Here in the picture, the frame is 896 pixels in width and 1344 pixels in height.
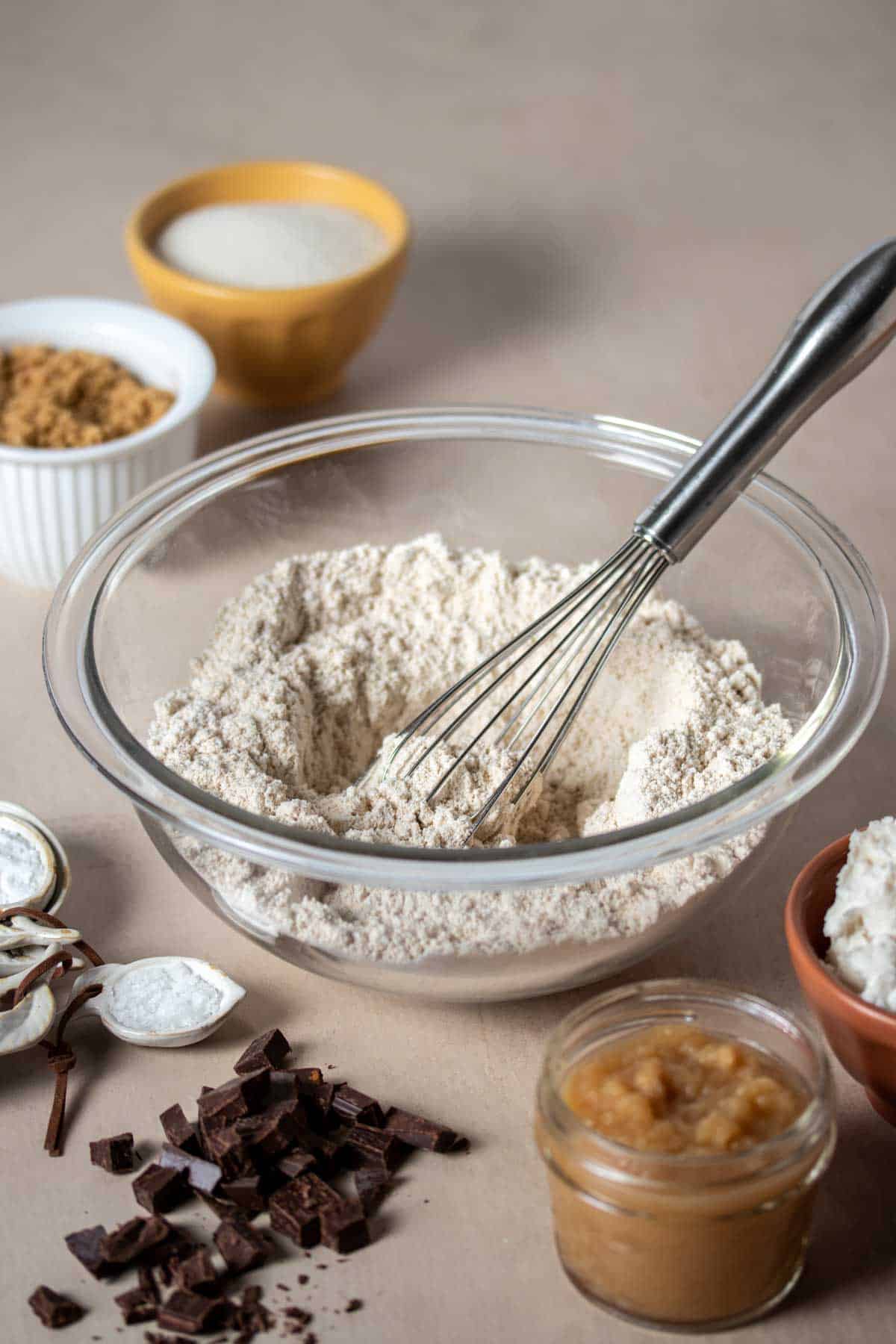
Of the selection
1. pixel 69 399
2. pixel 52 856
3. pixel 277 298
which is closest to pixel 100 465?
pixel 69 399

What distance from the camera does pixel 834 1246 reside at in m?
0.95

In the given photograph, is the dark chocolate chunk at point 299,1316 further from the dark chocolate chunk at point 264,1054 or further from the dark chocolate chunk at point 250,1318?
the dark chocolate chunk at point 264,1054

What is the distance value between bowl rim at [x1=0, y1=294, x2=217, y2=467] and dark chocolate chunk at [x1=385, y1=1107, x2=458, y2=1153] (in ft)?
2.60

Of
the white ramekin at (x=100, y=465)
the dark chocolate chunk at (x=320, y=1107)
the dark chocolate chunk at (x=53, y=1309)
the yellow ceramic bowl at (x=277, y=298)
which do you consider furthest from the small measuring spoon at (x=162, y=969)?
the yellow ceramic bowl at (x=277, y=298)

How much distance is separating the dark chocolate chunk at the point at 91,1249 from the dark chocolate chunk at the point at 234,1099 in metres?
0.10

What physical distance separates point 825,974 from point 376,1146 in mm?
317

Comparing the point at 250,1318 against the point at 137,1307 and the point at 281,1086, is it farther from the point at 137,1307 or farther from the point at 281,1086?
the point at 281,1086

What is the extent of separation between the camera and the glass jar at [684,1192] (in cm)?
82

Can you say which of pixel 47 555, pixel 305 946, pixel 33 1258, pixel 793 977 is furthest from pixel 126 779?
pixel 47 555

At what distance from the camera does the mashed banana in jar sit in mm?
848

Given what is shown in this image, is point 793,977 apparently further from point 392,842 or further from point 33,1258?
point 33,1258

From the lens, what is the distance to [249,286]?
1826mm

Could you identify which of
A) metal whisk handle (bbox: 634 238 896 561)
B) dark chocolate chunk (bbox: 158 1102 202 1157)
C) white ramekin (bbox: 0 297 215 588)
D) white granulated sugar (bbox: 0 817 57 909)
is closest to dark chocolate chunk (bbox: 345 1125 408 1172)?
dark chocolate chunk (bbox: 158 1102 202 1157)

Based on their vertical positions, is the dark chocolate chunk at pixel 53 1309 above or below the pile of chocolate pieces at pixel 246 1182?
below
